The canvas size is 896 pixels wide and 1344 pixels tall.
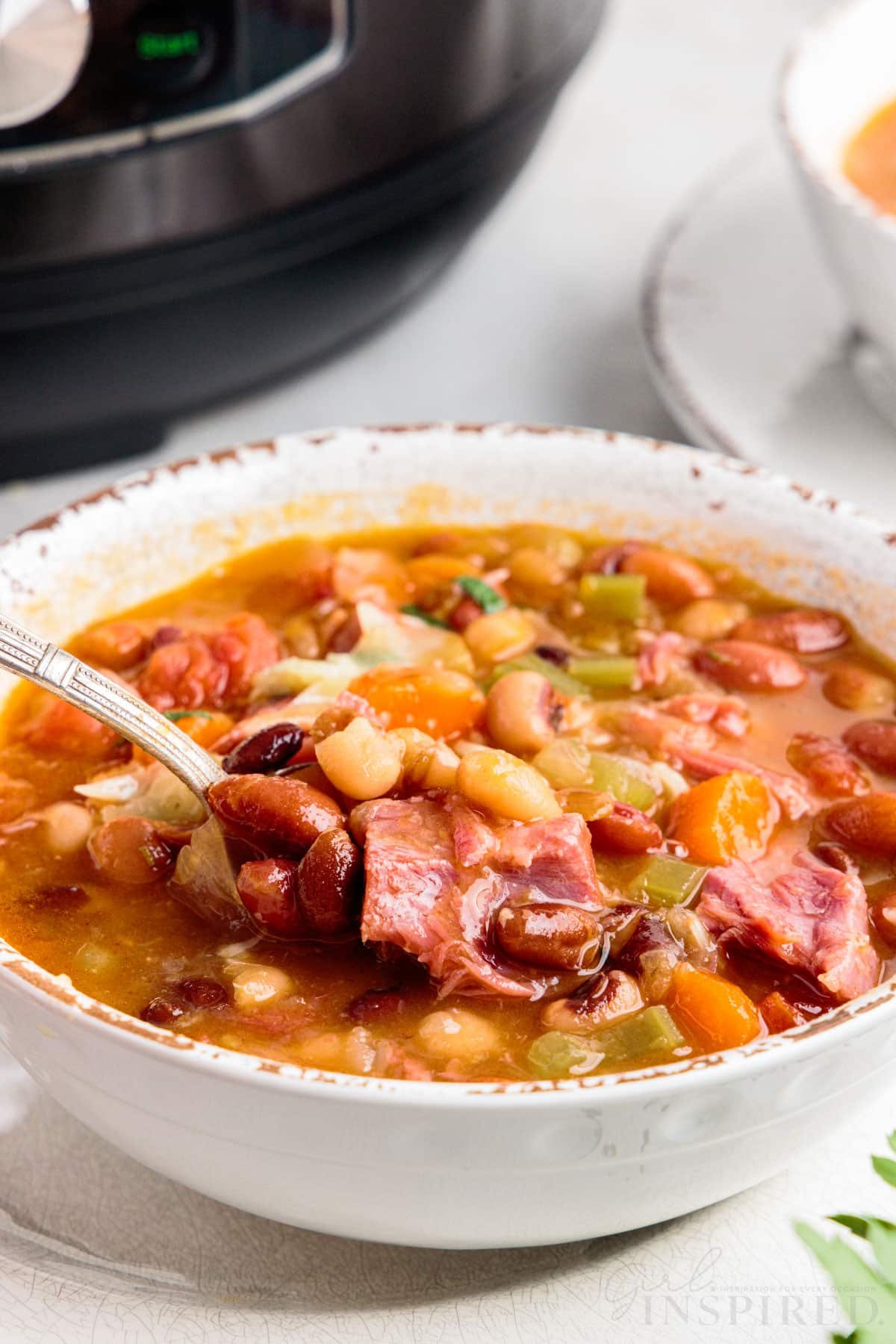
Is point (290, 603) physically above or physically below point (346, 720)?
below

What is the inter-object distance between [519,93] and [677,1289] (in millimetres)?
2083

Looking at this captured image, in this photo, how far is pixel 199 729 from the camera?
6.86 feet

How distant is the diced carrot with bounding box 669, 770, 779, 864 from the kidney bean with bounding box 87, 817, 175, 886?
0.61m

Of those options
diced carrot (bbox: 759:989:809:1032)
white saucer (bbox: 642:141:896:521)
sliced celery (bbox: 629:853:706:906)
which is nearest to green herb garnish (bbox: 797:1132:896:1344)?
diced carrot (bbox: 759:989:809:1032)

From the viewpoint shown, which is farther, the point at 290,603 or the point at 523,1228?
A: the point at 290,603

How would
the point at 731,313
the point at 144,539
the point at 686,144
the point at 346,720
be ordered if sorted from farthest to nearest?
the point at 686,144, the point at 731,313, the point at 144,539, the point at 346,720

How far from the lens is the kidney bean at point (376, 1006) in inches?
67.0

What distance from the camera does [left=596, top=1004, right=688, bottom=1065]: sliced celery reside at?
164 centimetres

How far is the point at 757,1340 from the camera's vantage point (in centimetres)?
159

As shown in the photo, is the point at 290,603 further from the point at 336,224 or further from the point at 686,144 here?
the point at 686,144

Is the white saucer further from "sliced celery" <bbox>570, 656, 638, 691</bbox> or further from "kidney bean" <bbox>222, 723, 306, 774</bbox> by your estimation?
"kidney bean" <bbox>222, 723, 306, 774</bbox>

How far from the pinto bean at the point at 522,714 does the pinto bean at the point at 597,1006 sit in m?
0.37

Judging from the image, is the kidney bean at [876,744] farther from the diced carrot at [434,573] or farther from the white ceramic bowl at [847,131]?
the white ceramic bowl at [847,131]

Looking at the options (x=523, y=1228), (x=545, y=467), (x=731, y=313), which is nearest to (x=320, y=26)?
(x=545, y=467)
